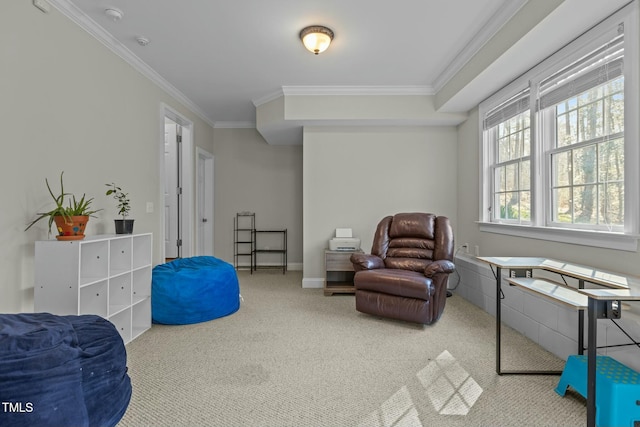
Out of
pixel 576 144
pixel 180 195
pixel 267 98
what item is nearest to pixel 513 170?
pixel 576 144

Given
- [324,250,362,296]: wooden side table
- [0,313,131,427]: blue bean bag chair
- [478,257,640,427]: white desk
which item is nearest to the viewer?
[0,313,131,427]: blue bean bag chair

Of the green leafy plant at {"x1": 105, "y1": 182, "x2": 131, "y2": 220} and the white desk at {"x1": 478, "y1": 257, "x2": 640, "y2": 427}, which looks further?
the green leafy plant at {"x1": 105, "y1": 182, "x2": 131, "y2": 220}

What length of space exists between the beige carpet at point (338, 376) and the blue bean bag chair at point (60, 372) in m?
A: 0.26

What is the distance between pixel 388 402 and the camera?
1794 mm

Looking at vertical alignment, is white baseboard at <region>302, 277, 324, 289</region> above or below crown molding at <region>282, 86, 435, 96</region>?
below

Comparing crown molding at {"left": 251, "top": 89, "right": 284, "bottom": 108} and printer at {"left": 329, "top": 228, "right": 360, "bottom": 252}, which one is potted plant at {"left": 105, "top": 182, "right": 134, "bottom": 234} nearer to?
crown molding at {"left": 251, "top": 89, "right": 284, "bottom": 108}

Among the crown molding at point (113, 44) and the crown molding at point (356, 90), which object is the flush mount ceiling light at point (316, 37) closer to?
the crown molding at point (356, 90)

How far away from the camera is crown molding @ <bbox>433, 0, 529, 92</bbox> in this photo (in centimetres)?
245

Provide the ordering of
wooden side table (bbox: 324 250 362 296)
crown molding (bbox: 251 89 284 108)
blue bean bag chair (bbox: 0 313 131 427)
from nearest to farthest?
1. blue bean bag chair (bbox: 0 313 131 427)
2. wooden side table (bbox: 324 250 362 296)
3. crown molding (bbox: 251 89 284 108)

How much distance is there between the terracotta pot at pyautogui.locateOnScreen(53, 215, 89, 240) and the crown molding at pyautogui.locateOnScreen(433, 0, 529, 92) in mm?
3509

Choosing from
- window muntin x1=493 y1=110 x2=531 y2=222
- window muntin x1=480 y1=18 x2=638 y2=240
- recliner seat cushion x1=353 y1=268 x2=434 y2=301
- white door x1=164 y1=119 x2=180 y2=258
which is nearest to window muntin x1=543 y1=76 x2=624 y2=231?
window muntin x1=480 y1=18 x2=638 y2=240

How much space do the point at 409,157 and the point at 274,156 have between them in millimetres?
2552

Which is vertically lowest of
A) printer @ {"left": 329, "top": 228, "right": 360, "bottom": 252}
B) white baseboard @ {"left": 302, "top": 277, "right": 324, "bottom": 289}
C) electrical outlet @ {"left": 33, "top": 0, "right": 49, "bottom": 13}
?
white baseboard @ {"left": 302, "top": 277, "right": 324, "bottom": 289}

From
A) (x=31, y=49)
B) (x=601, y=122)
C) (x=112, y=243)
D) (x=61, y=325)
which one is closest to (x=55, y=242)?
(x=112, y=243)
